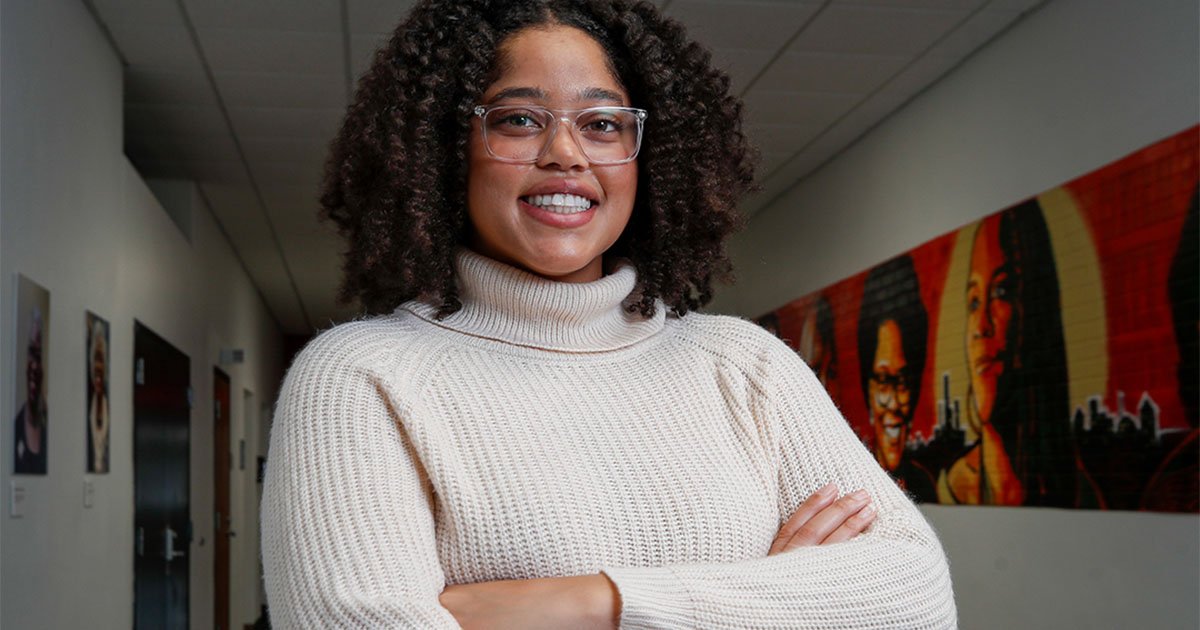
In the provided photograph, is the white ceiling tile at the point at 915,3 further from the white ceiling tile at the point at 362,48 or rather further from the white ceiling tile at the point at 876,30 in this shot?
the white ceiling tile at the point at 362,48

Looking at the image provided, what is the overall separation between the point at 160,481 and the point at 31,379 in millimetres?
2740

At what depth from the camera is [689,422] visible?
148cm

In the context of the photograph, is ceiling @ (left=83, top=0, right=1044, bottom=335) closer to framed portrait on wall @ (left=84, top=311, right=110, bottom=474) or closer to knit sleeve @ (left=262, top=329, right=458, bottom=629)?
framed portrait on wall @ (left=84, top=311, right=110, bottom=474)

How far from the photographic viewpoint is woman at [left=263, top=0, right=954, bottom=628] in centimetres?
128

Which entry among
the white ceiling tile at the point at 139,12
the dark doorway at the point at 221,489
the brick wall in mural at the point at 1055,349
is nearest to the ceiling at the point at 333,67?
the white ceiling tile at the point at 139,12

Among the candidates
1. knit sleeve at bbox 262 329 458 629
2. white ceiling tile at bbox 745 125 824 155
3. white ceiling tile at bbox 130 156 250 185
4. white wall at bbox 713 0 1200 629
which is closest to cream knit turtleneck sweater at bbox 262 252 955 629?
knit sleeve at bbox 262 329 458 629

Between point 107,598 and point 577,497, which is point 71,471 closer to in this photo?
point 107,598

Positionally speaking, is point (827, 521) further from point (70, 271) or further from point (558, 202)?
point (70, 271)

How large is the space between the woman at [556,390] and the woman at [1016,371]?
343cm

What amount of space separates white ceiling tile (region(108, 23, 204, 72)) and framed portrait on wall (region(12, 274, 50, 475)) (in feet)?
4.58

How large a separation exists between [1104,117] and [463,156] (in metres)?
3.61

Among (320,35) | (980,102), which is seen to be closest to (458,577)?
(320,35)

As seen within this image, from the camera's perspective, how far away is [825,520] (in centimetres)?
142

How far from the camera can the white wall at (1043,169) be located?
4090 mm
